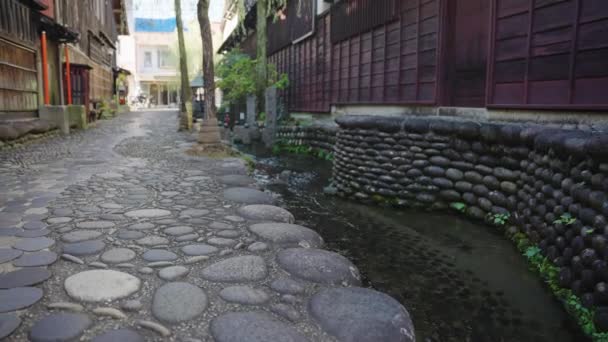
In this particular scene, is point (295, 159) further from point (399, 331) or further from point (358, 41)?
point (399, 331)

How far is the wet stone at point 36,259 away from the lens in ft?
9.64

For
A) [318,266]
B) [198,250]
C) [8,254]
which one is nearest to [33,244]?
[8,254]

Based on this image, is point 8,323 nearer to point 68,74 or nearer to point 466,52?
point 466,52

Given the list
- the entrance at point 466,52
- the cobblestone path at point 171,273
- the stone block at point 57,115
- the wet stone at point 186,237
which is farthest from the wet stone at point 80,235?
the stone block at point 57,115

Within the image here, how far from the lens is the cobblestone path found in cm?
229

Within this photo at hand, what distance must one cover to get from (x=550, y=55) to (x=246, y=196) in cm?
427

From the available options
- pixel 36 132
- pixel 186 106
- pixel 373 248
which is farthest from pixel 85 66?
pixel 373 248

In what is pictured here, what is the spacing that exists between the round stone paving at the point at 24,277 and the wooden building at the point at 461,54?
5594 mm

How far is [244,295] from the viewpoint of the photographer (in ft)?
8.75

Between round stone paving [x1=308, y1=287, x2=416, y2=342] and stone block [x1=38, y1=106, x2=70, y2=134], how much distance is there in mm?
12146

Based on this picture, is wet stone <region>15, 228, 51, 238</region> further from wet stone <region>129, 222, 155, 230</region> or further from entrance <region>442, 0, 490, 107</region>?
entrance <region>442, 0, 490, 107</region>

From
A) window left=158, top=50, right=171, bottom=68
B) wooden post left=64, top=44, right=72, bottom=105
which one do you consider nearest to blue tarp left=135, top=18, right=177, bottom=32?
window left=158, top=50, right=171, bottom=68

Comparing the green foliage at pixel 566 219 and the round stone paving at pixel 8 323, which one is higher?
the green foliage at pixel 566 219

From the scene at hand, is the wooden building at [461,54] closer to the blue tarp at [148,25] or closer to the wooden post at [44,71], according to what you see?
the wooden post at [44,71]
